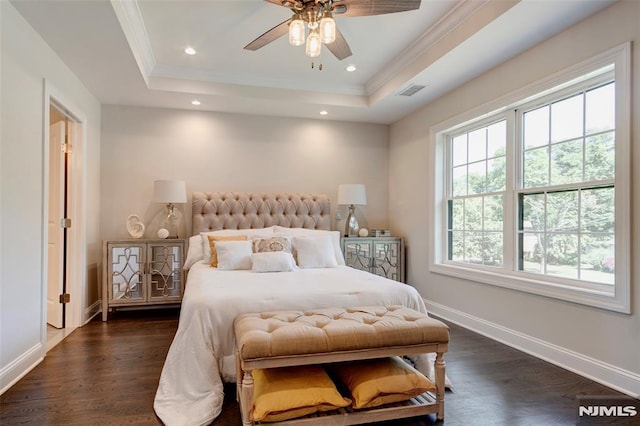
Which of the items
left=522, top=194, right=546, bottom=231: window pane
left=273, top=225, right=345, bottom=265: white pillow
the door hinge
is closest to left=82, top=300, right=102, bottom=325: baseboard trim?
the door hinge

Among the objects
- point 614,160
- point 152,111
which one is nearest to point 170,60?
point 152,111

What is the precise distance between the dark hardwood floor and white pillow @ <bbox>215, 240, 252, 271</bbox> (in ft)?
2.83

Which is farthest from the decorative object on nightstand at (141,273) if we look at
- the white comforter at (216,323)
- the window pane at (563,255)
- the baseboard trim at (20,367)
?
the window pane at (563,255)

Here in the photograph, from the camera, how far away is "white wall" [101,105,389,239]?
4.48 metres

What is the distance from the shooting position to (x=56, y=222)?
3682mm

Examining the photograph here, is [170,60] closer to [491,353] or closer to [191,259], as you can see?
[191,259]

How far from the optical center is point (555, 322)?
2.81 m

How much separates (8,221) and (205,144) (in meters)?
2.57

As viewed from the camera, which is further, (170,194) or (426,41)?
(170,194)

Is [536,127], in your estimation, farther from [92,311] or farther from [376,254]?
[92,311]

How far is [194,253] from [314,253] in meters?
1.39

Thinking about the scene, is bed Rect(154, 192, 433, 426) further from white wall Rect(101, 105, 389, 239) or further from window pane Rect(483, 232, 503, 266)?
window pane Rect(483, 232, 503, 266)

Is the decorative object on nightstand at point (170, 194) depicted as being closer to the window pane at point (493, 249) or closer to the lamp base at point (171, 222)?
the lamp base at point (171, 222)

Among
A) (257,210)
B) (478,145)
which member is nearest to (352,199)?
(257,210)
